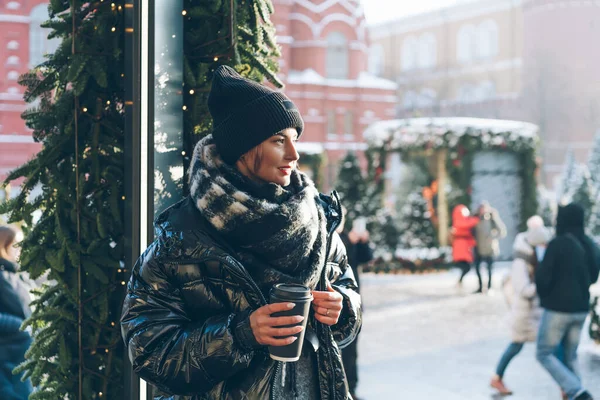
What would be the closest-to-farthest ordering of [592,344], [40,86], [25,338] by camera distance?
[40,86], [25,338], [592,344]

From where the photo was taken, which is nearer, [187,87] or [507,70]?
[187,87]

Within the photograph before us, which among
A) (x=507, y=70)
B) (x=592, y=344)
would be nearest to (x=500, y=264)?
(x=592, y=344)

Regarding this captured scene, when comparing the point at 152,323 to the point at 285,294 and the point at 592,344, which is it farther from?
the point at 592,344

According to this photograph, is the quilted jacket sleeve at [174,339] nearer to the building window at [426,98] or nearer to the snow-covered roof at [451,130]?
the snow-covered roof at [451,130]

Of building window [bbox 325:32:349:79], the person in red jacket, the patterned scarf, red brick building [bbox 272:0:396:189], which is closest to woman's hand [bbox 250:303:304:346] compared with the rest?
the patterned scarf

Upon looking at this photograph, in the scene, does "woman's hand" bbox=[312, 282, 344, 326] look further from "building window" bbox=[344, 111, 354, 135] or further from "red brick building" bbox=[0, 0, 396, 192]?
"building window" bbox=[344, 111, 354, 135]

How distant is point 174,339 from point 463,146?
1695 centimetres

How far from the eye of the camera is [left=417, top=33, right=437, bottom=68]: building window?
54.4 meters

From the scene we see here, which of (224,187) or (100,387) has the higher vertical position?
(224,187)

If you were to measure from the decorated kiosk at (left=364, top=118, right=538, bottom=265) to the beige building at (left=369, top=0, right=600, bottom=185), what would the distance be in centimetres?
2701

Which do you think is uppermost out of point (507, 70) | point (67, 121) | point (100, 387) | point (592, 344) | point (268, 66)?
point (507, 70)

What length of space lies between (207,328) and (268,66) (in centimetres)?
176

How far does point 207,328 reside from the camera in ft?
6.51

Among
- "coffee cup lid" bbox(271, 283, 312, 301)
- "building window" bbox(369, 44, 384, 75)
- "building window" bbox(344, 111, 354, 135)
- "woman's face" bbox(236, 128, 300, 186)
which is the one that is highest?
"building window" bbox(369, 44, 384, 75)
